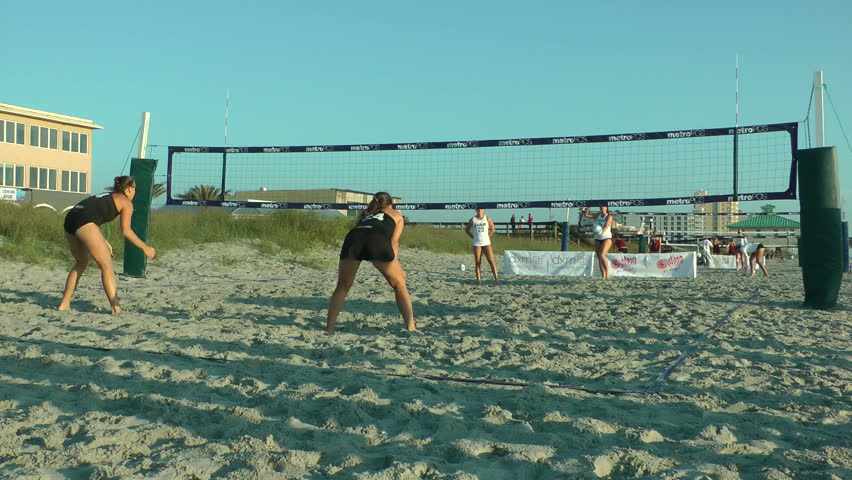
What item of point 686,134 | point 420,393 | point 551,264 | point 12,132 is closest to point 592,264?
point 551,264

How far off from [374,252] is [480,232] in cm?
532

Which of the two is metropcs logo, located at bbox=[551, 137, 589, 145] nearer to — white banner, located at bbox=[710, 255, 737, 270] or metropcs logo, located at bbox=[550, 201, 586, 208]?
metropcs logo, located at bbox=[550, 201, 586, 208]

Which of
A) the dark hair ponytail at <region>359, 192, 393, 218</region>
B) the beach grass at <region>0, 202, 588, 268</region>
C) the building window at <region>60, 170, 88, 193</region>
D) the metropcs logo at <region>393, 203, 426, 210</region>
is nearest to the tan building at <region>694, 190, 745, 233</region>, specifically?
the metropcs logo at <region>393, 203, 426, 210</region>

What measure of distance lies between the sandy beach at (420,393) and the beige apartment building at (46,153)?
2839 centimetres

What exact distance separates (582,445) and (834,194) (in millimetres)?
6014

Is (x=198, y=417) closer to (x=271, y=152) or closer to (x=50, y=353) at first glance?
(x=50, y=353)

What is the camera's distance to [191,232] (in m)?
13.0

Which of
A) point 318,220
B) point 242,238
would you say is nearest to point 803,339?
point 242,238

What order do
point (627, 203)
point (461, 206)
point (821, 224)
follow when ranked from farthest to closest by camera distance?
point (461, 206), point (627, 203), point (821, 224)

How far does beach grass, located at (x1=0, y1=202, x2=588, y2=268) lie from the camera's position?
997 cm

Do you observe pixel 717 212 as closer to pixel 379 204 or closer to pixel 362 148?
pixel 362 148

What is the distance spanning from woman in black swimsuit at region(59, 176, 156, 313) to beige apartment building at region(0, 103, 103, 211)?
86.8 ft

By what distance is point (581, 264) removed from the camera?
1269cm

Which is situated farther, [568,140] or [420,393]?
[568,140]
